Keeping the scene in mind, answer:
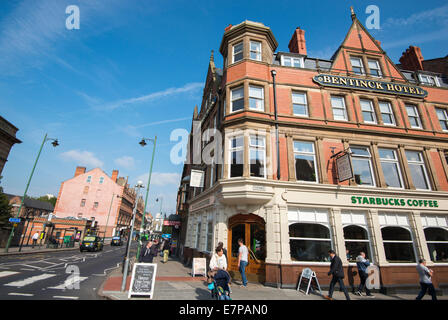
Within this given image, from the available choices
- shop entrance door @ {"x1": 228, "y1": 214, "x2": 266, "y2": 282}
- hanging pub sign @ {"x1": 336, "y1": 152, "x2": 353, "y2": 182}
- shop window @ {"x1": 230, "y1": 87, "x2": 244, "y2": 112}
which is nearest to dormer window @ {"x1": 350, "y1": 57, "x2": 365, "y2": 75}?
hanging pub sign @ {"x1": 336, "y1": 152, "x2": 353, "y2": 182}

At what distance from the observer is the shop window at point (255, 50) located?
575 inches

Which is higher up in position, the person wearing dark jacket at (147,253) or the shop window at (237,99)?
the shop window at (237,99)

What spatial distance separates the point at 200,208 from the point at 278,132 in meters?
8.62

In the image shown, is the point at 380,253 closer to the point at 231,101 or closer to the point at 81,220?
the point at 231,101

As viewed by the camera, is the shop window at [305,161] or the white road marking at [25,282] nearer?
the white road marking at [25,282]

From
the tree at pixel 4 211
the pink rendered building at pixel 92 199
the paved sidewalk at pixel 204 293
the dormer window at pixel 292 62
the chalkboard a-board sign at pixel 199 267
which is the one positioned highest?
the dormer window at pixel 292 62

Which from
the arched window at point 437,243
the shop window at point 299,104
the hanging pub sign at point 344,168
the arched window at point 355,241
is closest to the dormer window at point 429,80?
the shop window at point 299,104

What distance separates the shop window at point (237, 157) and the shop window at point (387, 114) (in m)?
10.8

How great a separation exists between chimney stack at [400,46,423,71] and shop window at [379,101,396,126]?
28.6 ft

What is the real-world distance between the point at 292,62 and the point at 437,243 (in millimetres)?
14881

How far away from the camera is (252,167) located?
12109 mm

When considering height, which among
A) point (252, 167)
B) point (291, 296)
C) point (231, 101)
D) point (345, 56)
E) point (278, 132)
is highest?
point (345, 56)

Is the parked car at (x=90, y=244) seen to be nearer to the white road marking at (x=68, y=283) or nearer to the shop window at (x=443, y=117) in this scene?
the white road marking at (x=68, y=283)

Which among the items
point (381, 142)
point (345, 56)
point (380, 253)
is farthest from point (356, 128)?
point (380, 253)
